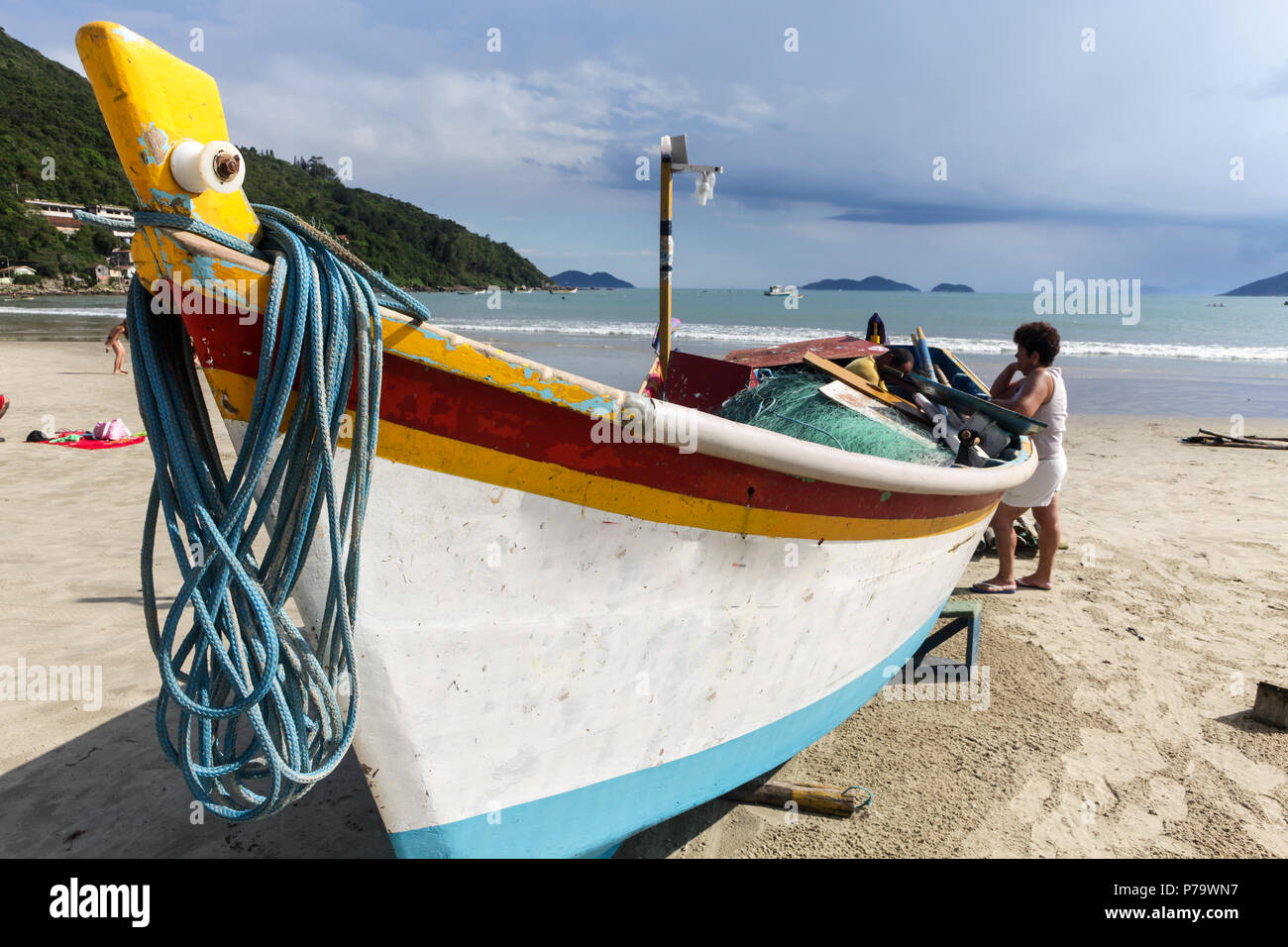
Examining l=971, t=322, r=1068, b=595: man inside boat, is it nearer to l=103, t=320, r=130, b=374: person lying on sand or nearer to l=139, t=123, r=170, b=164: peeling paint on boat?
l=139, t=123, r=170, b=164: peeling paint on boat

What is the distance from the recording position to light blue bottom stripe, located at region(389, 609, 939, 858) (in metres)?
2.05

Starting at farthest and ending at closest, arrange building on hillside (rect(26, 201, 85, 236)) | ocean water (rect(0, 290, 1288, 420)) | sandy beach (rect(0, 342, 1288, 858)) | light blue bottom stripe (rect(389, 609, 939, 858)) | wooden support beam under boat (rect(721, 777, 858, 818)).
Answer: building on hillside (rect(26, 201, 85, 236)) < ocean water (rect(0, 290, 1288, 420)) < wooden support beam under boat (rect(721, 777, 858, 818)) < sandy beach (rect(0, 342, 1288, 858)) < light blue bottom stripe (rect(389, 609, 939, 858))

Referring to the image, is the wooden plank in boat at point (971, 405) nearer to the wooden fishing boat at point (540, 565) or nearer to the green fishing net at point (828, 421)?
the green fishing net at point (828, 421)

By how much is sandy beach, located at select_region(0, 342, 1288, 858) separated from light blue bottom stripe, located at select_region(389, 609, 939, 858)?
1.29ft

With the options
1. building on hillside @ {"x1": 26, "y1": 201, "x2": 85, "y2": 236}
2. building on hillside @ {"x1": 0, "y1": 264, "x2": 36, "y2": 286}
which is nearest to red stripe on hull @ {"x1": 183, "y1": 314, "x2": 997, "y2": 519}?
building on hillside @ {"x1": 0, "y1": 264, "x2": 36, "y2": 286}

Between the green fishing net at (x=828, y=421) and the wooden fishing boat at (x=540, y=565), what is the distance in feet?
1.94

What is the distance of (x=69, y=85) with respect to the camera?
82.9 meters

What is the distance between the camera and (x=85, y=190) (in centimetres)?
6278

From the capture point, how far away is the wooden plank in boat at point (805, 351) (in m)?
4.59

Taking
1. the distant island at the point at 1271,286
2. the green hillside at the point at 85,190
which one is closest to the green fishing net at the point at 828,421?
the green hillside at the point at 85,190

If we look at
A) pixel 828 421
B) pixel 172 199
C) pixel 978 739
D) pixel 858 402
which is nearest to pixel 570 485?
pixel 172 199

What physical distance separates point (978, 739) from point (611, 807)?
6.96ft

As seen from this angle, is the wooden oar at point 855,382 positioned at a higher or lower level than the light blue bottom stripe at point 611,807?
higher

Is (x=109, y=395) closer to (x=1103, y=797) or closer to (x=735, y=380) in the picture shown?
(x=735, y=380)
